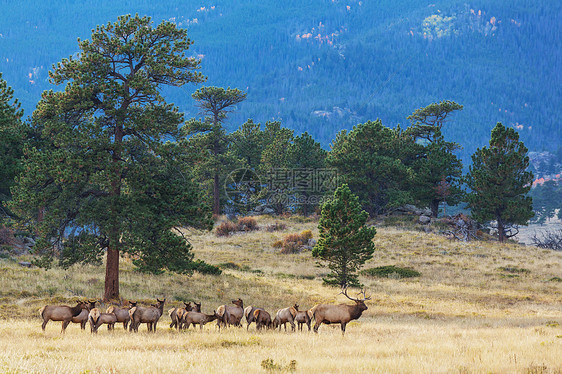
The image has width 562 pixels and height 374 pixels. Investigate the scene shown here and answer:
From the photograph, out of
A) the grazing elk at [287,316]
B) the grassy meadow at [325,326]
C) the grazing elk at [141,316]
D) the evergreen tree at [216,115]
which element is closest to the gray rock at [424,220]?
the grassy meadow at [325,326]

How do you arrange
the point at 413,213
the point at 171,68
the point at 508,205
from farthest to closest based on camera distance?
the point at 413,213 → the point at 508,205 → the point at 171,68

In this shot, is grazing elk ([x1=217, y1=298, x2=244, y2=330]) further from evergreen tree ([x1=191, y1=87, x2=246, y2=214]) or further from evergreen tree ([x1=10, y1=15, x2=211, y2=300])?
evergreen tree ([x1=191, y1=87, x2=246, y2=214])

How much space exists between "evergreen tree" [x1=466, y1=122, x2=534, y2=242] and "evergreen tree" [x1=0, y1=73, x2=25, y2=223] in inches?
1756

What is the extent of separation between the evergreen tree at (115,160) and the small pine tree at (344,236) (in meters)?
11.9

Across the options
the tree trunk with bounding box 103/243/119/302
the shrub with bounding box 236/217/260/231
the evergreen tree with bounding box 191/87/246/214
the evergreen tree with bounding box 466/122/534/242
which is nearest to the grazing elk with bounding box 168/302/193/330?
the tree trunk with bounding box 103/243/119/302

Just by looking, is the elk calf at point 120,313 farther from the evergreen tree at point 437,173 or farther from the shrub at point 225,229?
the evergreen tree at point 437,173

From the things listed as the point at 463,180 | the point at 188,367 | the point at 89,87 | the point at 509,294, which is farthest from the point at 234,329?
the point at 463,180

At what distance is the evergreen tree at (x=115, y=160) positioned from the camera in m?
20.0

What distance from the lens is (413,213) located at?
213ft

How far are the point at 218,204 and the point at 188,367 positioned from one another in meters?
58.6

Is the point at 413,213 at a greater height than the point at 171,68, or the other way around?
the point at 171,68

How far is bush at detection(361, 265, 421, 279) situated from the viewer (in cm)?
3831

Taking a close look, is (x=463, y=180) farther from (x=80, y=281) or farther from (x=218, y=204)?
(x=80, y=281)

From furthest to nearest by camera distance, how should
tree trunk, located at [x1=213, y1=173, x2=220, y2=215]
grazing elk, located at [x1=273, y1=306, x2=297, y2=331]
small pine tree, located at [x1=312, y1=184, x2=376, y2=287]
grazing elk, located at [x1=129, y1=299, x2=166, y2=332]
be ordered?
tree trunk, located at [x1=213, y1=173, x2=220, y2=215]
small pine tree, located at [x1=312, y1=184, x2=376, y2=287]
grazing elk, located at [x1=273, y1=306, x2=297, y2=331]
grazing elk, located at [x1=129, y1=299, x2=166, y2=332]
